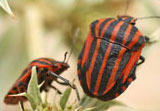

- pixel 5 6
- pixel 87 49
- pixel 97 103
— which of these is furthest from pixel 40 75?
pixel 5 6

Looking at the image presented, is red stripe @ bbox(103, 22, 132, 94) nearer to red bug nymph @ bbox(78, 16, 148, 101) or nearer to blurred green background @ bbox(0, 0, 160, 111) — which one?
red bug nymph @ bbox(78, 16, 148, 101)

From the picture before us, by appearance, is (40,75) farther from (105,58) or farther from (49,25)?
(49,25)

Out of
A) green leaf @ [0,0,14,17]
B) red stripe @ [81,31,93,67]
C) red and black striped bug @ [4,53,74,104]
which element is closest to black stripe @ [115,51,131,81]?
red stripe @ [81,31,93,67]

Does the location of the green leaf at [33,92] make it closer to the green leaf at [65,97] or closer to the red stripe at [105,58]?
the green leaf at [65,97]

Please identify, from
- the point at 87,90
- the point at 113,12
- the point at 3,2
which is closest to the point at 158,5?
the point at 113,12

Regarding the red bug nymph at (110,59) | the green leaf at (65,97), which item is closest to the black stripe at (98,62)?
the red bug nymph at (110,59)

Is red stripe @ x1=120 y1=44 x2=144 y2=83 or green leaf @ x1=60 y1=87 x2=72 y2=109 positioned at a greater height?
red stripe @ x1=120 y1=44 x2=144 y2=83

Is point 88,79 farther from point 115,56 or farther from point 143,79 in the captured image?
point 143,79
